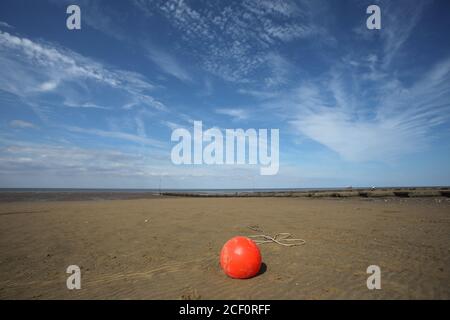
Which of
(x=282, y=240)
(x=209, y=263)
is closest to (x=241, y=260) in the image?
(x=209, y=263)

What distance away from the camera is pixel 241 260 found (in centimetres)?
521

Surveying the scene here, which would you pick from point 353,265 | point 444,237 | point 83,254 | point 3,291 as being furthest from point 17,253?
point 444,237

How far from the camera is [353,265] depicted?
20.0 ft

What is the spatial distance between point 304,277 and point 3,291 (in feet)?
19.7

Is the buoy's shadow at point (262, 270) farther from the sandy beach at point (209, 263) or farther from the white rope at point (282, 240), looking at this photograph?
the white rope at point (282, 240)

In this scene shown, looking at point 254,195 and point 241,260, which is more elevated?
point 241,260

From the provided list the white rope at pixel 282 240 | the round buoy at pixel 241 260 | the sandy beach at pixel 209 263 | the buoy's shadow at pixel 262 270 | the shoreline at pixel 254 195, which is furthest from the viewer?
the shoreline at pixel 254 195

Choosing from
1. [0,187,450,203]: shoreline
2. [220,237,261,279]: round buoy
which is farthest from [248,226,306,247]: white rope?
[0,187,450,203]: shoreline

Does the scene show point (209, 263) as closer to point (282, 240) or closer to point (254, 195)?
point (282, 240)

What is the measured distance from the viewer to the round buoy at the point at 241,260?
523 cm

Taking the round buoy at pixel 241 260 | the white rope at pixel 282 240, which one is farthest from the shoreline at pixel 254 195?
the round buoy at pixel 241 260

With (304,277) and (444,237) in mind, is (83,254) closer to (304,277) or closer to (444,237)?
(304,277)
